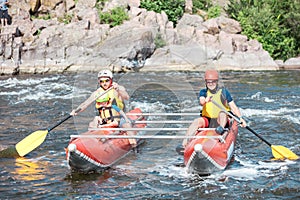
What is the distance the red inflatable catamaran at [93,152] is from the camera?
5.92 m

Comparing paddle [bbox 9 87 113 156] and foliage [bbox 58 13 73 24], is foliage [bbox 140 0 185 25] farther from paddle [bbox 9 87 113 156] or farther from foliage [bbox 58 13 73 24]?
paddle [bbox 9 87 113 156]

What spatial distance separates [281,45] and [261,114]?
1355cm

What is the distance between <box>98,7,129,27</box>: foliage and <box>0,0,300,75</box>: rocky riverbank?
333 millimetres

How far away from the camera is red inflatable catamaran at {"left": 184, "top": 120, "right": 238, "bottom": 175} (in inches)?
224

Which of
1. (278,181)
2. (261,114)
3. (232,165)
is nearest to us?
(278,181)

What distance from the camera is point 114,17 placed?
69.8ft

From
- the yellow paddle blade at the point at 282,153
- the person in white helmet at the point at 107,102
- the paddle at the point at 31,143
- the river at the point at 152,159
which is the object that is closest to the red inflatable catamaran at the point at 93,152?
the river at the point at 152,159

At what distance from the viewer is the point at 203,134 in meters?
6.12

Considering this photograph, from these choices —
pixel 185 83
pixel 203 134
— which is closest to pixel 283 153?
pixel 203 134

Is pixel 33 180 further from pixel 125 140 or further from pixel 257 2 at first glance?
pixel 257 2

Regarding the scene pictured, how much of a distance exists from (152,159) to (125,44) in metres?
13.0

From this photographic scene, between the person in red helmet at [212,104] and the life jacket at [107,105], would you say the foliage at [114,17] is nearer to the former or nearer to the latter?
the life jacket at [107,105]

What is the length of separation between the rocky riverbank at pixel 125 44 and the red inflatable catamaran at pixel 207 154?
13011 mm

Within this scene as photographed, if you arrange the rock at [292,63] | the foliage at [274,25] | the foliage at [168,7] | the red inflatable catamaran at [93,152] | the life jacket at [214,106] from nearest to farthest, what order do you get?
the red inflatable catamaran at [93,152] < the life jacket at [214,106] < the rock at [292,63] < the foliage at [274,25] < the foliage at [168,7]
